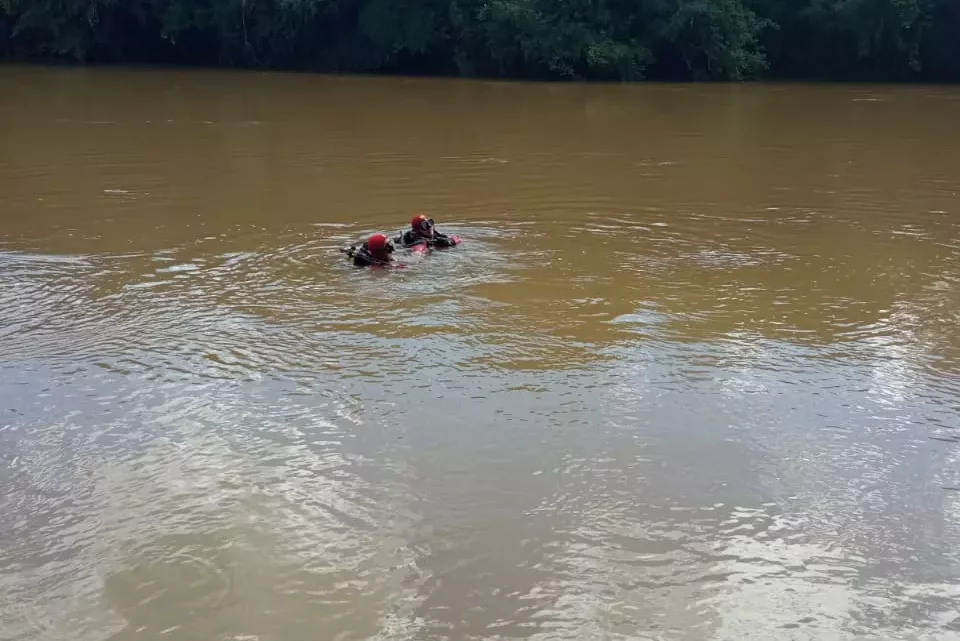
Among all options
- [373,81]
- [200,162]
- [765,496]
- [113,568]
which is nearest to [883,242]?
[765,496]

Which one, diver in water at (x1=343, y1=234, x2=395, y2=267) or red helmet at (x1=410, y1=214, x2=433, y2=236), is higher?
red helmet at (x1=410, y1=214, x2=433, y2=236)

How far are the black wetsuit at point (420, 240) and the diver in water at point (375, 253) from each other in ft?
1.24

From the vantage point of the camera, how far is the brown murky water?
16.1 feet

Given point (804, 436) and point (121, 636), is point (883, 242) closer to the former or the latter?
point (804, 436)

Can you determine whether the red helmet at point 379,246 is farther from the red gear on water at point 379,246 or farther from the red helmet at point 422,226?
the red helmet at point 422,226

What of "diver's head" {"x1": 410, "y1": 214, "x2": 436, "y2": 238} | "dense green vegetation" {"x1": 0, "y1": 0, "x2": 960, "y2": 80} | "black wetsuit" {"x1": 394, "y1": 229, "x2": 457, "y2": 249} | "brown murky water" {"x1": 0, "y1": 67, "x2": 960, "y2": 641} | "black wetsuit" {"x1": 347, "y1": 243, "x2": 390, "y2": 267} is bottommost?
"brown murky water" {"x1": 0, "y1": 67, "x2": 960, "y2": 641}

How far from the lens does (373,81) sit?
34.9 metres

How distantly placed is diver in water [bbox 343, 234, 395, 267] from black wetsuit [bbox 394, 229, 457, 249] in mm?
377

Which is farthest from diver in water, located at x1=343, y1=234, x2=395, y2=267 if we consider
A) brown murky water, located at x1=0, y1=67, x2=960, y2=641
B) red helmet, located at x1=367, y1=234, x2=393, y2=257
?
brown murky water, located at x1=0, y1=67, x2=960, y2=641

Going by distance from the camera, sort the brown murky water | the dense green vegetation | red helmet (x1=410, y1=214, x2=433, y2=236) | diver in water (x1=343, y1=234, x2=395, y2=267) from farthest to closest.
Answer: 1. the dense green vegetation
2. red helmet (x1=410, y1=214, x2=433, y2=236)
3. diver in water (x1=343, y1=234, x2=395, y2=267)
4. the brown murky water

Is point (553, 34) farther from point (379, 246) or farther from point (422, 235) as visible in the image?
point (379, 246)

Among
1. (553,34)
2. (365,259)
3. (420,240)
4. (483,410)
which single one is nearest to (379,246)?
(365,259)

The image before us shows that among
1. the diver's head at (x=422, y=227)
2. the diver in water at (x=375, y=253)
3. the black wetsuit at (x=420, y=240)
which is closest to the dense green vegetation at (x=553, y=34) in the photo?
the black wetsuit at (x=420, y=240)

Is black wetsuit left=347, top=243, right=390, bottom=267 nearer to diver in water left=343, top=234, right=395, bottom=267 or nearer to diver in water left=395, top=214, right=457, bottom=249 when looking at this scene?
diver in water left=343, top=234, right=395, bottom=267
